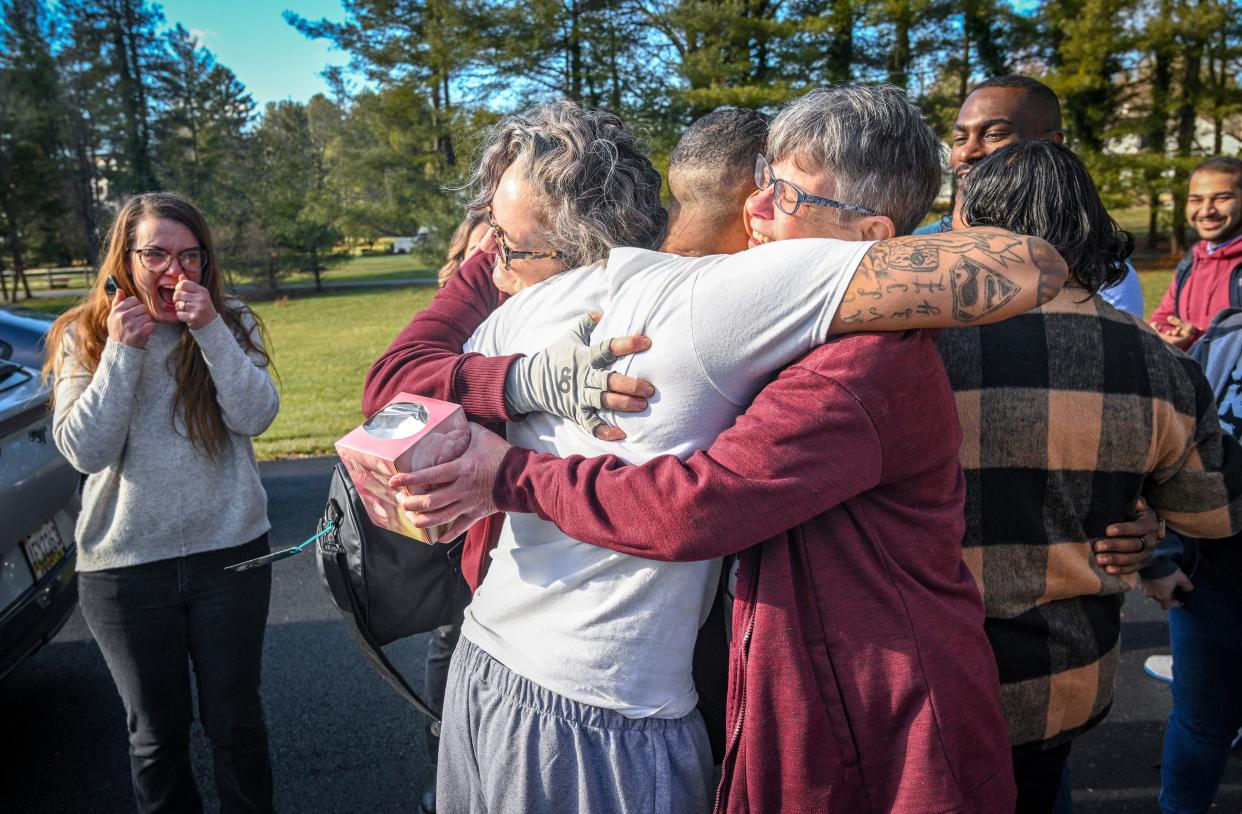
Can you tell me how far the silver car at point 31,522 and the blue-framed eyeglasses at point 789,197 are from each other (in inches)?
118

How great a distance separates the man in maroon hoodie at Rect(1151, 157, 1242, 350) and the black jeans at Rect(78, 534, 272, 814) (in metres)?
4.54

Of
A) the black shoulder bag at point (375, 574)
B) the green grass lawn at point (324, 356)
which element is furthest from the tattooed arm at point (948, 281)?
the green grass lawn at point (324, 356)

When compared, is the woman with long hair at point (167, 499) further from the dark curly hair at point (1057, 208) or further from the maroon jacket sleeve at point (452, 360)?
the dark curly hair at point (1057, 208)

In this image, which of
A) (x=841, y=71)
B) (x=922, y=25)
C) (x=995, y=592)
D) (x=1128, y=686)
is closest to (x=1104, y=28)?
(x=922, y=25)

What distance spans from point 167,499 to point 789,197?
209cm

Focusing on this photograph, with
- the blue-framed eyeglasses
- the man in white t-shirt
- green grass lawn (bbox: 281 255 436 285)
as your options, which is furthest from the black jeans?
green grass lawn (bbox: 281 255 436 285)

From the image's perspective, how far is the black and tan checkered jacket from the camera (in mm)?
1651

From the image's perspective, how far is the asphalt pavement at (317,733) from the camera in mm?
2990

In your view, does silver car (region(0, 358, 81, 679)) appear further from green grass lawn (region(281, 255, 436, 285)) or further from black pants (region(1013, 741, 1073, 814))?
green grass lawn (region(281, 255, 436, 285))

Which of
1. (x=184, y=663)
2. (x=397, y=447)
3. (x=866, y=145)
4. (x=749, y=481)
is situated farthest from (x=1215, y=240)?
(x=184, y=663)

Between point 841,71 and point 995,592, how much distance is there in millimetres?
26247

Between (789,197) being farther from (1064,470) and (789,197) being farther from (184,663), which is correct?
(184,663)

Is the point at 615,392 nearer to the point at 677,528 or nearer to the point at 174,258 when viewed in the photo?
the point at 677,528

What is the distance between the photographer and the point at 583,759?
1.40m
